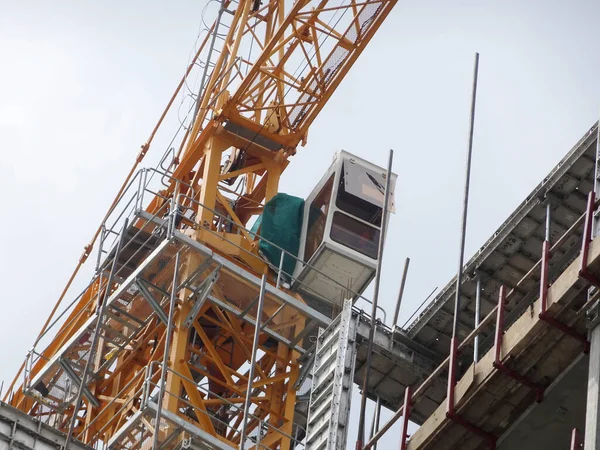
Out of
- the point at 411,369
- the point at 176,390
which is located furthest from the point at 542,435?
the point at 176,390

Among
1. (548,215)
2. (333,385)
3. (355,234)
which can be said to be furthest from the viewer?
(355,234)

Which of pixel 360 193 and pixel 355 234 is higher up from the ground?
pixel 360 193

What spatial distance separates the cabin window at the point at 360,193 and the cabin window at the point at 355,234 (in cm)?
19

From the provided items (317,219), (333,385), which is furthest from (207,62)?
(333,385)

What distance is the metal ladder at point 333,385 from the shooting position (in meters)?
32.5

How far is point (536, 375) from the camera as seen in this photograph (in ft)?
90.7

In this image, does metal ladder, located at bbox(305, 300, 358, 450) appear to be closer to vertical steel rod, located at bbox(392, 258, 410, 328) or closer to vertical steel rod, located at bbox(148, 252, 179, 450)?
vertical steel rod, located at bbox(392, 258, 410, 328)

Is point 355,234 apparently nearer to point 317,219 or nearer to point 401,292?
point 317,219

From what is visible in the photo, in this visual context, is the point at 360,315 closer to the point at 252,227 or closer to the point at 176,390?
the point at 176,390

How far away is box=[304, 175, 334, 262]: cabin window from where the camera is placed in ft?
135

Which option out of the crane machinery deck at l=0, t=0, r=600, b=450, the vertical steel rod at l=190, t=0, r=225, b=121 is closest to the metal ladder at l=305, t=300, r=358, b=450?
the crane machinery deck at l=0, t=0, r=600, b=450

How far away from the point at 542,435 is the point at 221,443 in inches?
395

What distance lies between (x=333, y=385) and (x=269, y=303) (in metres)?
6.76

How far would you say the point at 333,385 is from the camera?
33.2m
